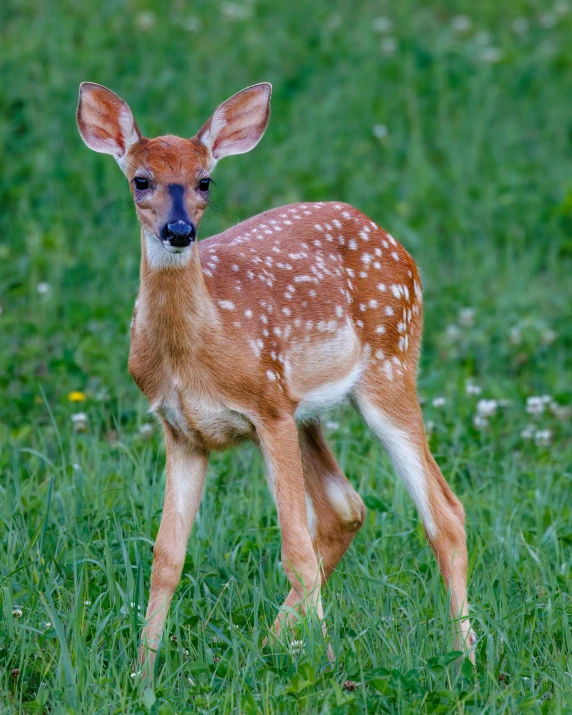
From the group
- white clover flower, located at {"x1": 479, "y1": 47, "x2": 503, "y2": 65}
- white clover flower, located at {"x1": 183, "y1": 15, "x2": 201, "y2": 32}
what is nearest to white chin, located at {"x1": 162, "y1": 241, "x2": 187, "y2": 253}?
white clover flower, located at {"x1": 183, "y1": 15, "x2": 201, "y2": 32}

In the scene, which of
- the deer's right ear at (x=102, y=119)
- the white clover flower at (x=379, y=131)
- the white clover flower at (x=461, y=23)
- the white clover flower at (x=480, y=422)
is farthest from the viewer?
the white clover flower at (x=461, y=23)

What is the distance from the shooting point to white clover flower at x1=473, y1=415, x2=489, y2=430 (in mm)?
6727

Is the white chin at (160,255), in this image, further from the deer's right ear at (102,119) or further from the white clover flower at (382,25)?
the white clover flower at (382,25)

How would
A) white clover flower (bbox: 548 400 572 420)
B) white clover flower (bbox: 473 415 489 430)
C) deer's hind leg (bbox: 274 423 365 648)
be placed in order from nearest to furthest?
deer's hind leg (bbox: 274 423 365 648) < white clover flower (bbox: 473 415 489 430) < white clover flower (bbox: 548 400 572 420)

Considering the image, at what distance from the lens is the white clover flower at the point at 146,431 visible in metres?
6.28

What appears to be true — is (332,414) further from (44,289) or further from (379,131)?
(379,131)

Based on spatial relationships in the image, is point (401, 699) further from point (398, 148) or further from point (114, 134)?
point (398, 148)

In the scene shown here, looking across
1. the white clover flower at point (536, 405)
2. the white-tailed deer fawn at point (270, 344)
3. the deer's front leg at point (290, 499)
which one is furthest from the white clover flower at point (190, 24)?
the deer's front leg at point (290, 499)

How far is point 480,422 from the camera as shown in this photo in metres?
6.74

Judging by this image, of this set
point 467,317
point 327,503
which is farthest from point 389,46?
point 327,503

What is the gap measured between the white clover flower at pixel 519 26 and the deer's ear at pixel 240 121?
8.03 meters

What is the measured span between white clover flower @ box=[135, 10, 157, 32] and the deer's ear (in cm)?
649

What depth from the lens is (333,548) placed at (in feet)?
17.7

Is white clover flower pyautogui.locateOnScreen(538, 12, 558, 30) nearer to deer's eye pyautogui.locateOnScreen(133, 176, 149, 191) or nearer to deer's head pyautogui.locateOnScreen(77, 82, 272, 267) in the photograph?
deer's head pyautogui.locateOnScreen(77, 82, 272, 267)
